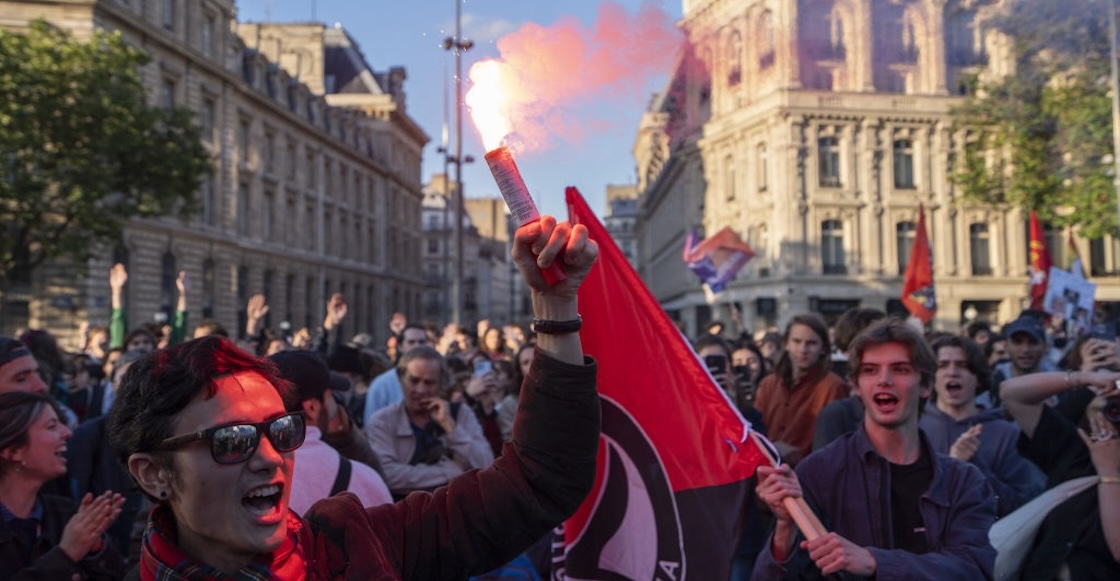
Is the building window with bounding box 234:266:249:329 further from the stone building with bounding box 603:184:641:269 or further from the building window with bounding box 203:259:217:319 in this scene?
the stone building with bounding box 603:184:641:269

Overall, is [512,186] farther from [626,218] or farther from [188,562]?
[626,218]

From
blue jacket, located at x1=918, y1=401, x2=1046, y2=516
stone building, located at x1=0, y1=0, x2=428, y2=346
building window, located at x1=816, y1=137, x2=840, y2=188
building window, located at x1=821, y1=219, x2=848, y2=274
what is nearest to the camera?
blue jacket, located at x1=918, y1=401, x2=1046, y2=516

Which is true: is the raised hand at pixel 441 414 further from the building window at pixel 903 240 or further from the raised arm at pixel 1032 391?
the building window at pixel 903 240

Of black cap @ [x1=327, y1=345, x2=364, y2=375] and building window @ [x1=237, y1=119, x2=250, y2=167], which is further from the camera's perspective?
building window @ [x1=237, y1=119, x2=250, y2=167]

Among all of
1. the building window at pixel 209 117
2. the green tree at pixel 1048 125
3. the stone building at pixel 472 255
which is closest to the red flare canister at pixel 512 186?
the green tree at pixel 1048 125

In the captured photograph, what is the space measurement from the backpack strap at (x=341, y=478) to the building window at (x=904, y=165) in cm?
3874

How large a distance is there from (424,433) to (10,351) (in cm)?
209

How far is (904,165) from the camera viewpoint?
133 feet

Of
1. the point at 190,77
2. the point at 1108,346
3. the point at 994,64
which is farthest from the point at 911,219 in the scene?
the point at 1108,346

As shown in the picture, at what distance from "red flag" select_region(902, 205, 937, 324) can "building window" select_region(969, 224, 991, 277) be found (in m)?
27.4

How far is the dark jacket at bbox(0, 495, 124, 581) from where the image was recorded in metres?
3.51

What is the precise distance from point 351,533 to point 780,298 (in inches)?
1586

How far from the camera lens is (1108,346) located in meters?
5.05

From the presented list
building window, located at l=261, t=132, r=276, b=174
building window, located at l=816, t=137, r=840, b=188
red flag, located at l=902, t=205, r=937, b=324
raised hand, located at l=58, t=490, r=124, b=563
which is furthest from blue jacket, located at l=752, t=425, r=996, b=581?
building window, located at l=261, t=132, r=276, b=174
